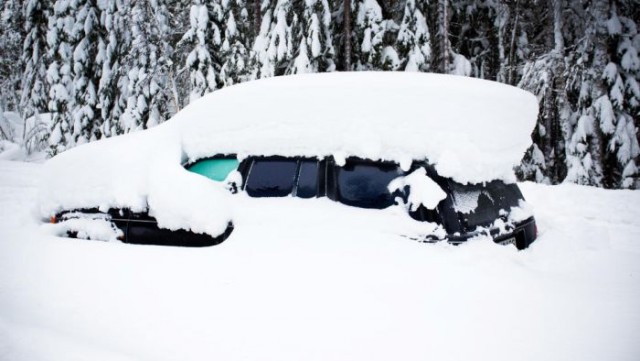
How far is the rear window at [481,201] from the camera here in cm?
251

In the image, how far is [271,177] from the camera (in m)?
3.06

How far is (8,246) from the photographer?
3012 millimetres

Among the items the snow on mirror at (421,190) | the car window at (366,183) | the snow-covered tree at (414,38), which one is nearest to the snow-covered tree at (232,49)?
the snow-covered tree at (414,38)

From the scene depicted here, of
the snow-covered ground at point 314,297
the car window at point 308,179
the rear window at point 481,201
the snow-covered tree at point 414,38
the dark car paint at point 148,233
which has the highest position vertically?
the snow-covered tree at point 414,38

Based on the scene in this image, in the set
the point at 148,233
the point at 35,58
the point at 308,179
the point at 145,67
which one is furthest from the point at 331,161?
the point at 35,58

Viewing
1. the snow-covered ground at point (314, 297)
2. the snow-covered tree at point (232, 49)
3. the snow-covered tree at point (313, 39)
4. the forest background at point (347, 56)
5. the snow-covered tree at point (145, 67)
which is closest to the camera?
the snow-covered ground at point (314, 297)

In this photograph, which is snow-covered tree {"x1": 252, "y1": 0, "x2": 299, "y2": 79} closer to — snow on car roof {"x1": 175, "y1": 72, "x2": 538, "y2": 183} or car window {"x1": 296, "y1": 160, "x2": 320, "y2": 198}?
snow on car roof {"x1": 175, "y1": 72, "x2": 538, "y2": 183}

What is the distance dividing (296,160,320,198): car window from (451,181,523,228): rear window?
109cm

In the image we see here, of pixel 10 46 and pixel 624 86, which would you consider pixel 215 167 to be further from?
pixel 10 46

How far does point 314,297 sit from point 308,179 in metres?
1.07

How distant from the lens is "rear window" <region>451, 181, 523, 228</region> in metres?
2.51

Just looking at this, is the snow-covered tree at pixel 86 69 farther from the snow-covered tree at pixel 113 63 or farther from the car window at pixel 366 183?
the car window at pixel 366 183

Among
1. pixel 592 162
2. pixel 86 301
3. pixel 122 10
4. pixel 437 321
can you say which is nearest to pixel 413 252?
pixel 437 321

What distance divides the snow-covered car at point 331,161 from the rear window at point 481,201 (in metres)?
0.01
